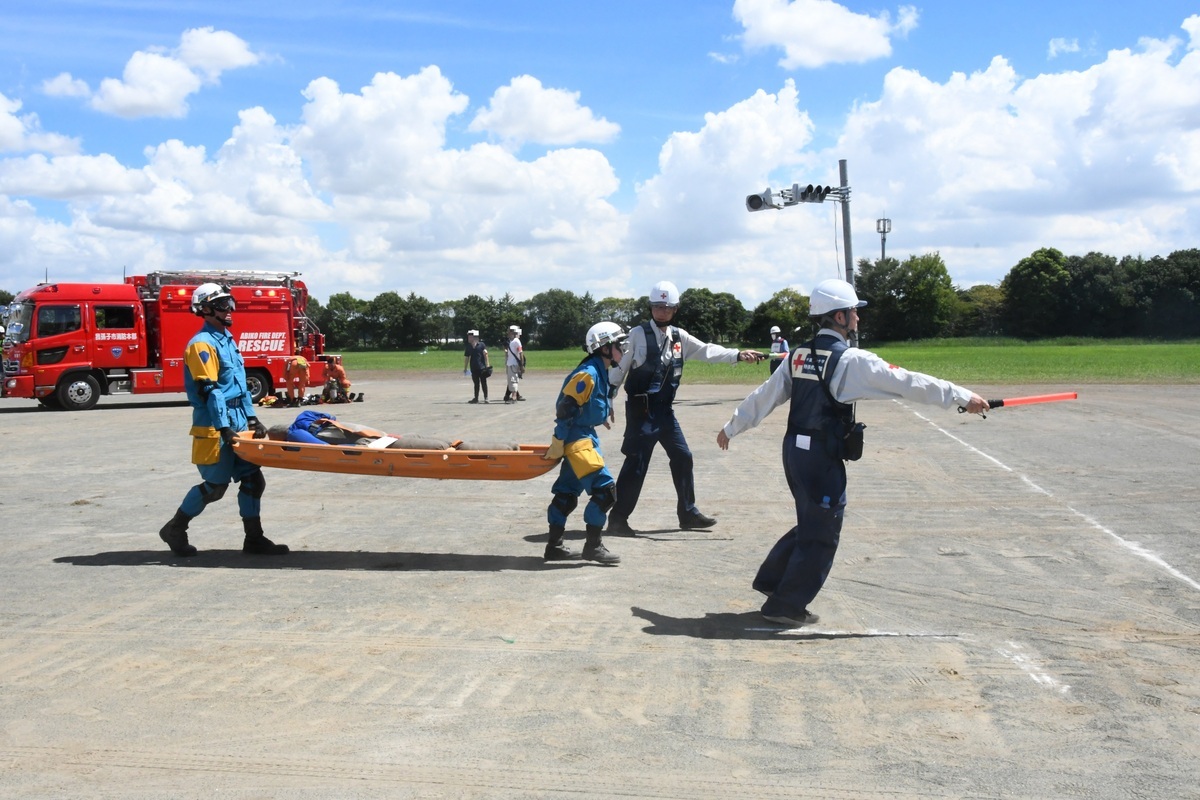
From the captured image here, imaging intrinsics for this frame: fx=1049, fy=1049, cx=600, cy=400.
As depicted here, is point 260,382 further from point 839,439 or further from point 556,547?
point 839,439

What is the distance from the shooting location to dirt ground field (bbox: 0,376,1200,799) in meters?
3.92

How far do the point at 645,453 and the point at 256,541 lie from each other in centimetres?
315

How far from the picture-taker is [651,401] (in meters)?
8.73

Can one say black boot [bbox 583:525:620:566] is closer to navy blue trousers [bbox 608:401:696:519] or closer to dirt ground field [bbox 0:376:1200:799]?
dirt ground field [bbox 0:376:1200:799]

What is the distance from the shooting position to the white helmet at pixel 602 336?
742cm

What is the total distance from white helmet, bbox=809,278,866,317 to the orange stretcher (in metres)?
2.38

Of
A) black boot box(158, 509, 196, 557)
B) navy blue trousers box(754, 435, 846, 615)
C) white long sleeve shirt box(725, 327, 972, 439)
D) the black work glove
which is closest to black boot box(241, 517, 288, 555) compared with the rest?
black boot box(158, 509, 196, 557)

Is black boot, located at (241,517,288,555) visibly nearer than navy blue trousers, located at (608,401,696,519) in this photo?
Yes

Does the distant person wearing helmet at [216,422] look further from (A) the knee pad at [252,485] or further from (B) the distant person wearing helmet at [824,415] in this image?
(B) the distant person wearing helmet at [824,415]

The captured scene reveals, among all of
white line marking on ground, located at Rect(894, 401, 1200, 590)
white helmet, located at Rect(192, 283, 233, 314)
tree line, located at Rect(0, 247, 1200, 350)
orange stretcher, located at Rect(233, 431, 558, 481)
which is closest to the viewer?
white line marking on ground, located at Rect(894, 401, 1200, 590)

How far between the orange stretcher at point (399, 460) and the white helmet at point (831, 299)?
238 cm

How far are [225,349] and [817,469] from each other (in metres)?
4.51

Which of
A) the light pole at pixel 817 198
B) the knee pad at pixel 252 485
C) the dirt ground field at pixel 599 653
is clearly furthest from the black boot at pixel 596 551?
the light pole at pixel 817 198

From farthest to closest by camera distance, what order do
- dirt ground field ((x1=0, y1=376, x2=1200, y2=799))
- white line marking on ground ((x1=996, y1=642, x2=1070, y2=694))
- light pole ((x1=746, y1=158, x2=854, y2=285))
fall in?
1. light pole ((x1=746, y1=158, x2=854, y2=285))
2. white line marking on ground ((x1=996, y1=642, x2=1070, y2=694))
3. dirt ground field ((x1=0, y1=376, x2=1200, y2=799))
